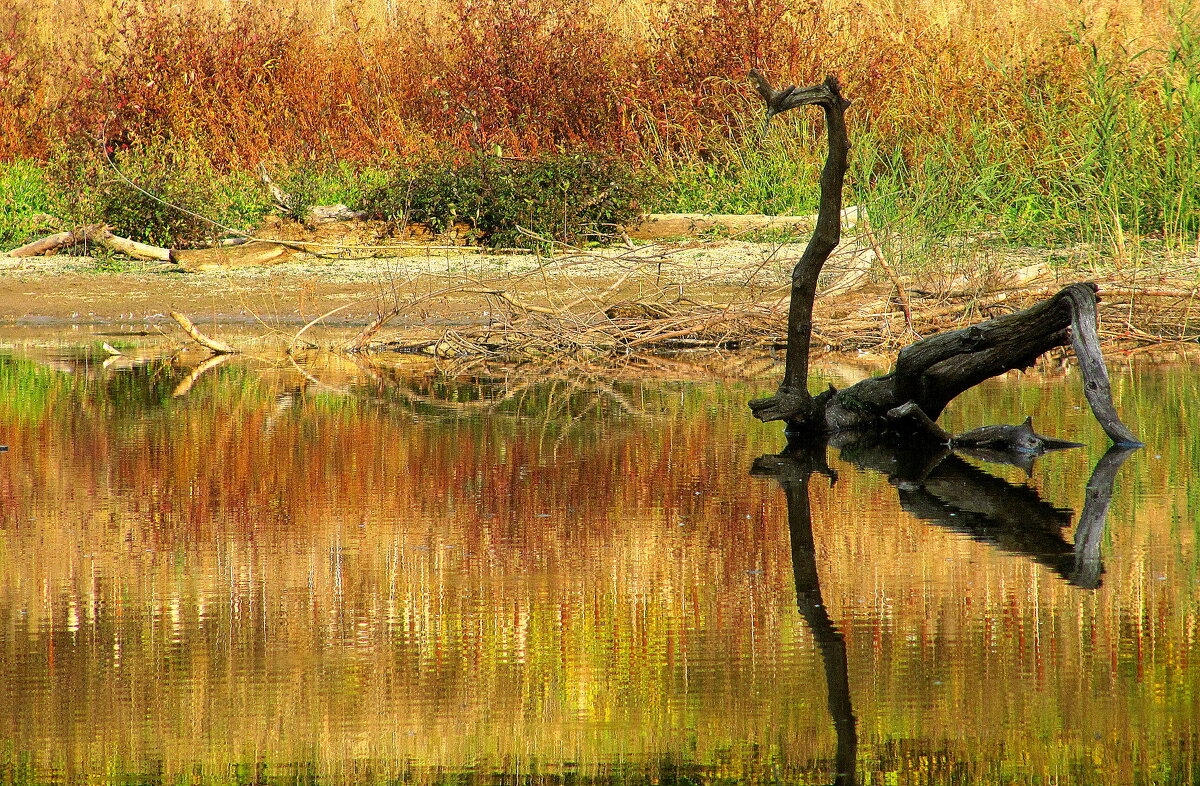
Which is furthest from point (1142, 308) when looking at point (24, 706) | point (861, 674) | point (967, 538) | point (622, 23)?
point (622, 23)

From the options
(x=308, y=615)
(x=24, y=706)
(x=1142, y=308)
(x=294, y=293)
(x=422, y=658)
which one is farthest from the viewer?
(x=294, y=293)

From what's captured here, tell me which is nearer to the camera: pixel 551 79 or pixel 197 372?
pixel 197 372

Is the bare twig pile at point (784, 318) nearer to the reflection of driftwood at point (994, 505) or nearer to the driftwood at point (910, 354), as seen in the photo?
the driftwood at point (910, 354)

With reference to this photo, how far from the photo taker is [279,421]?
24.2 ft

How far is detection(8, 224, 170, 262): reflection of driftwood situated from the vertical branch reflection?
8691mm

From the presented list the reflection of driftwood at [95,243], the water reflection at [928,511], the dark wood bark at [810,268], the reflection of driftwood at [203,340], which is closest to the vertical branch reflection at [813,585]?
the water reflection at [928,511]

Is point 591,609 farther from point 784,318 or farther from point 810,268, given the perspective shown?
point 784,318

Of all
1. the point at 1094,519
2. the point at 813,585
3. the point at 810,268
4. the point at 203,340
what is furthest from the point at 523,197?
the point at 813,585

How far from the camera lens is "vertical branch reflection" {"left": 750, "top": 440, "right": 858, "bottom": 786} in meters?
2.97

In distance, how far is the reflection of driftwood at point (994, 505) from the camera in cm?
446

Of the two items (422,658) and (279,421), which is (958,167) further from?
(422,658)

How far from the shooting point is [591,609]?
391 cm

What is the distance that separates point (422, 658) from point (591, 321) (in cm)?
688

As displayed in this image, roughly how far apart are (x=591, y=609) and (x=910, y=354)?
3035 millimetres
